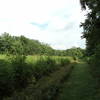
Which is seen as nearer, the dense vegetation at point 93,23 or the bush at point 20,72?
the bush at point 20,72

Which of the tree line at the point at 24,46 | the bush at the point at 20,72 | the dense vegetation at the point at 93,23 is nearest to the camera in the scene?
the bush at the point at 20,72

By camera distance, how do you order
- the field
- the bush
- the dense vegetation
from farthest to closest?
the dense vegetation
the bush
the field

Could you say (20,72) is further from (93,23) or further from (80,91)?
(93,23)

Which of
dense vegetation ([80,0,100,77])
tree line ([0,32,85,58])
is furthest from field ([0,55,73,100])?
tree line ([0,32,85,58])

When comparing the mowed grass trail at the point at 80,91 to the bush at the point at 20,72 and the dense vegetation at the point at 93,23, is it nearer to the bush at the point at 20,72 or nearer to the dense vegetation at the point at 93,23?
the dense vegetation at the point at 93,23

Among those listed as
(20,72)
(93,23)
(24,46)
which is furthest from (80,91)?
(24,46)

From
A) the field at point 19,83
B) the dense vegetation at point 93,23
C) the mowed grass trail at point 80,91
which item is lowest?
the mowed grass trail at point 80,91

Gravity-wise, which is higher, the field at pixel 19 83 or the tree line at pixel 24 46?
the tree line at pixel 24 46

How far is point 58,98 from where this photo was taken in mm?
9828

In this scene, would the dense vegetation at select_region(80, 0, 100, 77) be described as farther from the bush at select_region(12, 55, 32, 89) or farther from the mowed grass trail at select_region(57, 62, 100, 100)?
the bush at select_region(12, 55, 32, 89)

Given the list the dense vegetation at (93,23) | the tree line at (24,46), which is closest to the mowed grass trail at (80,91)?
the dense vegetation at (93,23)

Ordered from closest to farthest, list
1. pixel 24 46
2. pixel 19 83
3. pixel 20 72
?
pixel 19 83 < pixel 20 72 < pixel 24 46

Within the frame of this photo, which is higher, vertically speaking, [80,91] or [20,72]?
[20,72]

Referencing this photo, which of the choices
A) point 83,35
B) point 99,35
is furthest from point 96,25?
point 83,35
